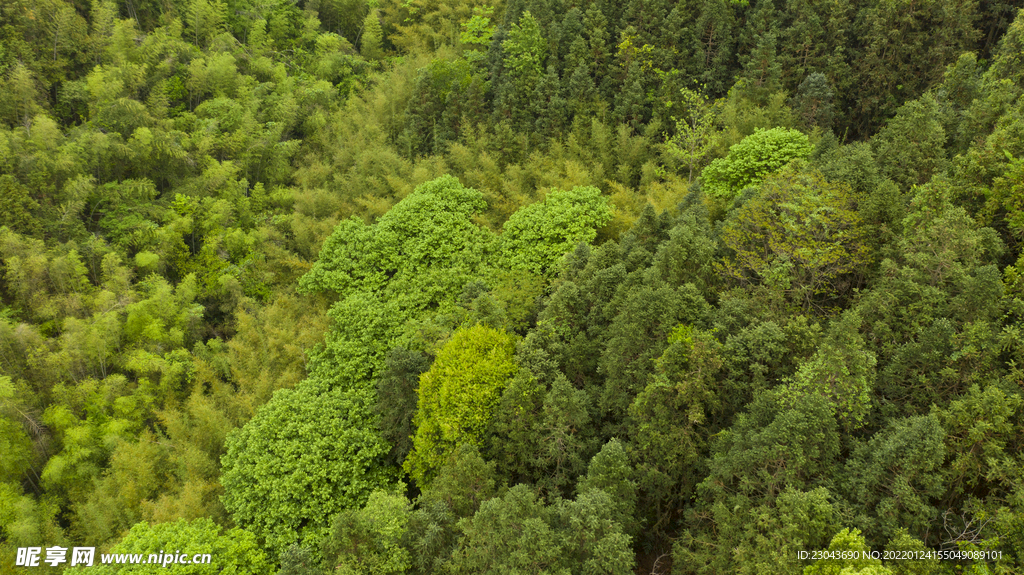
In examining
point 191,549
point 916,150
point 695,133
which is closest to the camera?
point 191,549

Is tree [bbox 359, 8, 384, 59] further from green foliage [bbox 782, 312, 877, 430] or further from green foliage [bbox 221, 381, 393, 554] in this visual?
green foliage [bbox 782, 312, 877, 430]

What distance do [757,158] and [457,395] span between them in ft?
62.5

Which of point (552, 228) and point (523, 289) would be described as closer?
point (523, 289)

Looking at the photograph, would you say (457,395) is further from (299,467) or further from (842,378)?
(842,378)

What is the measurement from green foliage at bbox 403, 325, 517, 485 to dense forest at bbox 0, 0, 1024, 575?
16 centimetres

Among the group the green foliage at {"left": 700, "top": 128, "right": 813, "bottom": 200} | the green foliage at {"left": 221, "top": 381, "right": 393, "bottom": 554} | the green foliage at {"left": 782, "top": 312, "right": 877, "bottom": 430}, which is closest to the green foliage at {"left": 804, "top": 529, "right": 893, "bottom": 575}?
the green foliage at {"left": 782, "top": 312, "right": 877, "bottom": 430}

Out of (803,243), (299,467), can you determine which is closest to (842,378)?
(803,243)

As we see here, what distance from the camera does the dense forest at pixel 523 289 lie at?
1405 cm

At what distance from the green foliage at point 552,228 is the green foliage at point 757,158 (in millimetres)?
6129

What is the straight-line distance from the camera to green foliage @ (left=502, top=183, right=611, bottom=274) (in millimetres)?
27203

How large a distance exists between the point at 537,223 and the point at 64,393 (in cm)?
2977

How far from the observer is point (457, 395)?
801 inches

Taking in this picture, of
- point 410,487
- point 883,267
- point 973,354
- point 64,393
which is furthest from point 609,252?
point 64,393

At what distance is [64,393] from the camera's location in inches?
1246
